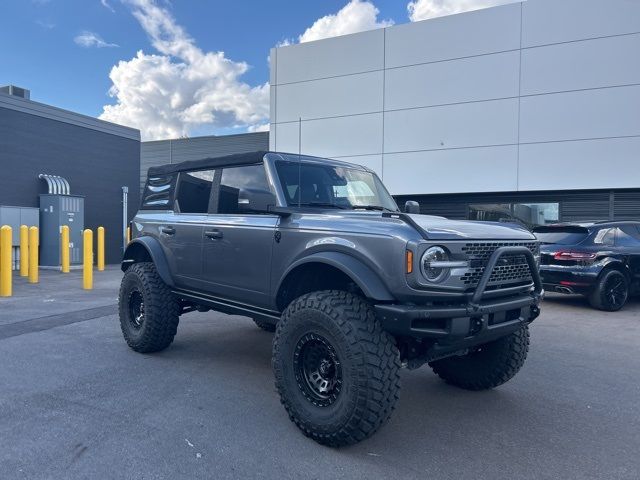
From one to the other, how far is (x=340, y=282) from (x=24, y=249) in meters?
10.3

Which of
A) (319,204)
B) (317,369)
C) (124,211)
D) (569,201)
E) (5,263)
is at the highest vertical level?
(569,201)

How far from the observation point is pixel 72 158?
15.5 meters

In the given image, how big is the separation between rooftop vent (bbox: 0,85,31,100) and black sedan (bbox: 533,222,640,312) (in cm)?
1605

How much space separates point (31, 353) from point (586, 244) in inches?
331

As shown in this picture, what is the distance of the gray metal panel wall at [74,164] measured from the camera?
13680 mm

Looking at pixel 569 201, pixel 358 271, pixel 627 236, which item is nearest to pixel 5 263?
pixel 358 271

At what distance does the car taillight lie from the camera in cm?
802

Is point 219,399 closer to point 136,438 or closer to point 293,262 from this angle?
point 136,438

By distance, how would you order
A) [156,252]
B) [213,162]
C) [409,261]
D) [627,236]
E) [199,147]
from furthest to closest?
[199,147] < [627,236] < [156,252] < [213,162] < [409,261]

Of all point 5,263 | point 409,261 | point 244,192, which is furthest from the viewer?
point 5,263

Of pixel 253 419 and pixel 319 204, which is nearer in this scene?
pixel 253 419

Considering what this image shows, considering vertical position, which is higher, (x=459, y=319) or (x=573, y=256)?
(x=573, y=256)

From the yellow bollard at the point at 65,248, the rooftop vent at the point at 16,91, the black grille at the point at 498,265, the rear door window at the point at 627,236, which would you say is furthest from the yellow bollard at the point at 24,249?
the rear door window at the point at 627,236

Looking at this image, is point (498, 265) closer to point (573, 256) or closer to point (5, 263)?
point (573, 256)
